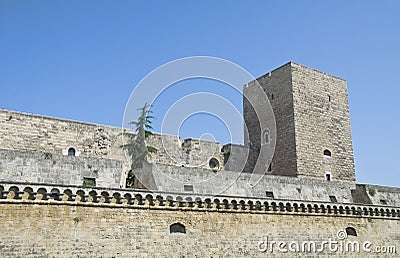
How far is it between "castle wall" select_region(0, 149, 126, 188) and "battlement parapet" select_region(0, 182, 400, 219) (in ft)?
2.85

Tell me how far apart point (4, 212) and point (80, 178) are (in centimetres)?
305

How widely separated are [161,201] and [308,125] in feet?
43.7

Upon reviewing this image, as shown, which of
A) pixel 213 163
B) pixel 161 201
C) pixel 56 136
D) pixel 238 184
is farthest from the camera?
pixel 213 163

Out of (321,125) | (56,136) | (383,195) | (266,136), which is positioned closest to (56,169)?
(56,136)

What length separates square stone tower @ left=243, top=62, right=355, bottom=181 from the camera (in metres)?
26.0

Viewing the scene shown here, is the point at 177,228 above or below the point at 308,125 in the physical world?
below

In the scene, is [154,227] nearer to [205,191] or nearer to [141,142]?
[205,191]

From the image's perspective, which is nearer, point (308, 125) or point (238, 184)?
point (238, 184)

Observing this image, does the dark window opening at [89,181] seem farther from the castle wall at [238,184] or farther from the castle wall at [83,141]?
the castle wall at [83,141]

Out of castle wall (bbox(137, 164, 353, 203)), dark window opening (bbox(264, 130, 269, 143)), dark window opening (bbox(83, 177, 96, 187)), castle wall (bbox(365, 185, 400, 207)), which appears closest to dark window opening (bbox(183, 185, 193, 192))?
castle wall (bbox(137, 164, 353, 203))

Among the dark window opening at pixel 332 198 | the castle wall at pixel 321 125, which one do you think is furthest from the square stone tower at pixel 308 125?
the dark window opening at pixel 332 198

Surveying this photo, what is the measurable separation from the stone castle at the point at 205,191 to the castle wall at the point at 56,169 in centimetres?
4

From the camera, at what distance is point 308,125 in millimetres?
26594

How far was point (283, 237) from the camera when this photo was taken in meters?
19.4
